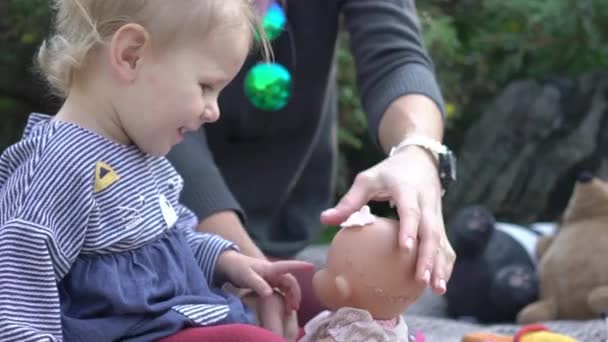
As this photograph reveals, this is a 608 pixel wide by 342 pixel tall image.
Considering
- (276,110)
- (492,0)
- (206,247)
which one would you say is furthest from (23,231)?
(492,0)

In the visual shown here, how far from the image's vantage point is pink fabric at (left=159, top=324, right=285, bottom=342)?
1.07m

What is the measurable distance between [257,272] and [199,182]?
0.30 meters

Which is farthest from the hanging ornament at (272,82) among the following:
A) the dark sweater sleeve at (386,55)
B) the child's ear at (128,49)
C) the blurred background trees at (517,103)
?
the blurred background trees at (517,103)

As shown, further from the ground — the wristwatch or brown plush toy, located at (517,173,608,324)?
the wristwatch

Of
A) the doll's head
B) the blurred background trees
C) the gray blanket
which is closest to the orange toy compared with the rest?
the gray blanket

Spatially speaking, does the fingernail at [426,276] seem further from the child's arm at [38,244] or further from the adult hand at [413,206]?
the child's arm at [38,244]

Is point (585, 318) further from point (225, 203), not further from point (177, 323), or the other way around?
point (177, 323)

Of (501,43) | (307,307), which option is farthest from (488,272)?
(501,43)

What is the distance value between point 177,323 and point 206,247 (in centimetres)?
19

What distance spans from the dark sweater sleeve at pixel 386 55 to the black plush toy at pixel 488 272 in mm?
744

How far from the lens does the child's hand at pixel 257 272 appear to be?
126 cm

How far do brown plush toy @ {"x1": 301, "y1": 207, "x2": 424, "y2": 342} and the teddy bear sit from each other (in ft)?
3.62

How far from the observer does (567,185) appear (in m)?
3.20

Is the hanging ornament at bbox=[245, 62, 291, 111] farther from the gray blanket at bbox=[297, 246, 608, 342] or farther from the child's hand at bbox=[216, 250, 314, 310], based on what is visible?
the child's hand at bbox=[216, 250, 314, 310]
